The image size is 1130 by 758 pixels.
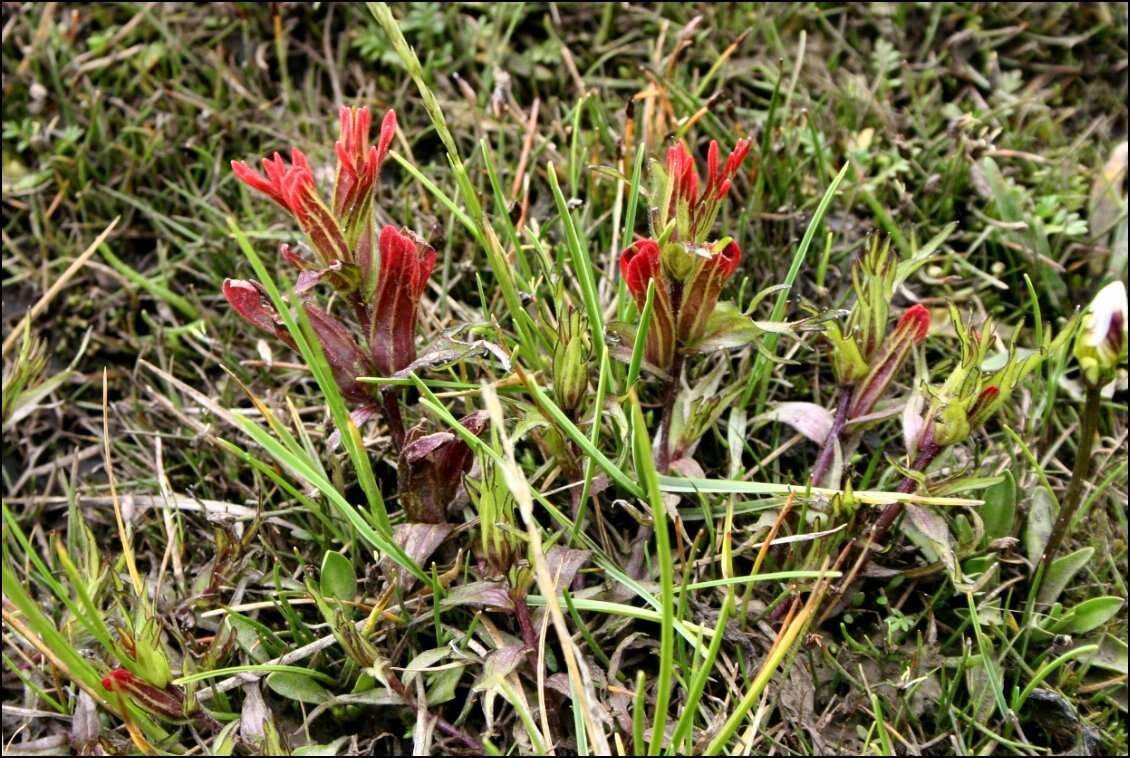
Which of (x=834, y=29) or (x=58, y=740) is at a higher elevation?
(x=834, y=29)

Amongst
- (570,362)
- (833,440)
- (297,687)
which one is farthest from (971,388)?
(297,687)

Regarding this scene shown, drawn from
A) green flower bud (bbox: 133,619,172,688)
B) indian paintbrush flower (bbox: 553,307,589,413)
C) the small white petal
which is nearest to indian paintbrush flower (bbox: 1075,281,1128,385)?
the small white petal

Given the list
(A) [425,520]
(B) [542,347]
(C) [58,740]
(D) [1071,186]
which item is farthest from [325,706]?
(D) [1071,186]

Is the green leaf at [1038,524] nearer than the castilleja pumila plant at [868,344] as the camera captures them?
No

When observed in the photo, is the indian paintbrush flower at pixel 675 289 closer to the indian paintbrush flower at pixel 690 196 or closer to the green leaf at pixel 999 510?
the indian paintbrush flower at pixel 690 196

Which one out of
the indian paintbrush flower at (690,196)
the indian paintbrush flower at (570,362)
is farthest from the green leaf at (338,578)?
the indian paintbrush flower at (690,196)

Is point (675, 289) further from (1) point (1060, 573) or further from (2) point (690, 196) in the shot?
(1) point (1060, 573)

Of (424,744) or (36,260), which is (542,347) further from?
(36,260)
